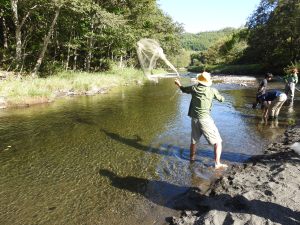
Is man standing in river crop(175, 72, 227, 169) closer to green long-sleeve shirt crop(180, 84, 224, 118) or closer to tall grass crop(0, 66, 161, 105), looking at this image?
green long-sleeve shirt crop(180, 84, 224, 118)

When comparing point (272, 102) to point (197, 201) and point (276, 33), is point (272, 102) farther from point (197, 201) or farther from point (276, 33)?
point (276, 33)

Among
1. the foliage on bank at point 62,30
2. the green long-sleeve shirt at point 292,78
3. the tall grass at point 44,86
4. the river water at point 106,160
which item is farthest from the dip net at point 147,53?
the foliage on bank at point 62,30

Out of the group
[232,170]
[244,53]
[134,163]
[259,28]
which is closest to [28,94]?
[134,163]

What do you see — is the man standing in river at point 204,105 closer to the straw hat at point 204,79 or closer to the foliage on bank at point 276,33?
the straw hat at point 204,79

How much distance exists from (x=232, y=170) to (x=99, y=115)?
984 cm

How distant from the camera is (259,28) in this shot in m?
63.5

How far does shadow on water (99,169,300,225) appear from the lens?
18.6 feet

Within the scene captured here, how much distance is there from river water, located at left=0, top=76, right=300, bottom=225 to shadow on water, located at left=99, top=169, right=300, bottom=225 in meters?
0.05

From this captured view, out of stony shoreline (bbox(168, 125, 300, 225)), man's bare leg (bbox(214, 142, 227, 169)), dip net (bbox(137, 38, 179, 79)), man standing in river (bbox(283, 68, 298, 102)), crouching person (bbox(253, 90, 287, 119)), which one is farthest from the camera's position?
man standing in river (bbox(283, 68, 298, 102))

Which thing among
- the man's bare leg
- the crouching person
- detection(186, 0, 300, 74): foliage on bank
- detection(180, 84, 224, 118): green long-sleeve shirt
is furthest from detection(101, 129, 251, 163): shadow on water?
detection(186, 0, 300, 74): foliage on bank

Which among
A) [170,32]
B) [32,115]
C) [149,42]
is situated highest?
[170,32]

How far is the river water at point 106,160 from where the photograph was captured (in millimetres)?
6762

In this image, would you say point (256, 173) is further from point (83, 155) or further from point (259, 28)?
point (259, 28)

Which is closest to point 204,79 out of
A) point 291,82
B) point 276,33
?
point 291,82
